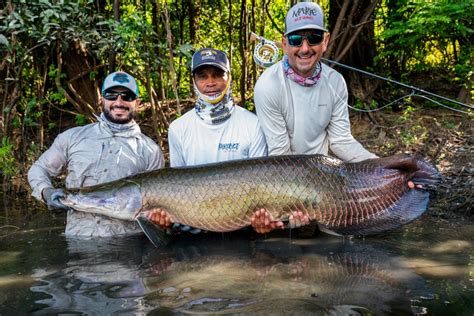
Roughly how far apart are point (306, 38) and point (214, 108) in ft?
3.47

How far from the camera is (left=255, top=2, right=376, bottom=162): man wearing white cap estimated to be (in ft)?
14.0

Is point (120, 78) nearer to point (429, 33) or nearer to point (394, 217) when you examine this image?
point (394, 217)

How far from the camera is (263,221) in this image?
4.11 m

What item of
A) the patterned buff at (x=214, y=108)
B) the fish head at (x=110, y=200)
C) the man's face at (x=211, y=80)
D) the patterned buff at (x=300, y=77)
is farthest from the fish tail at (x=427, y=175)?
the fish head at (x=110, y=200)

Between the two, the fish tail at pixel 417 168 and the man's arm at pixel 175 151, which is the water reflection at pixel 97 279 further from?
the fish tail at pixel 417 168

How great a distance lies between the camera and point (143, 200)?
4.40 m

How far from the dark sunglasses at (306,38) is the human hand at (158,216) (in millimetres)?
1898

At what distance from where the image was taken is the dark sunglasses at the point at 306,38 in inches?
167

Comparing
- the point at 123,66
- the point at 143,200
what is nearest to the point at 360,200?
the point at 143,200

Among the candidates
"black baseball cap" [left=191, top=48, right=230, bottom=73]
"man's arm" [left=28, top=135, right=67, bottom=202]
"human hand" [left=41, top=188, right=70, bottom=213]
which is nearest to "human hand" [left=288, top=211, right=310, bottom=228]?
"black baseball cap" [left=191, top=48, right=230, bottom=73]

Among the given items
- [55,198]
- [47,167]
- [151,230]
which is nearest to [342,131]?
[151,230]

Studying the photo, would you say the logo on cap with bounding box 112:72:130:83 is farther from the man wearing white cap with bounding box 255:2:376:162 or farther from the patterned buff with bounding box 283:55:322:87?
the patterned buff with bounding box 283:55:322:87

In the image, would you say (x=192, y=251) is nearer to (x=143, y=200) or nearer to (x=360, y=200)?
(x=143, y=200)

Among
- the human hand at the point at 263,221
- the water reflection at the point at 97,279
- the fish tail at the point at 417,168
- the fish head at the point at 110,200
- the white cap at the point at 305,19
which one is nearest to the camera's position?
the water reflection at the point at 97,279
